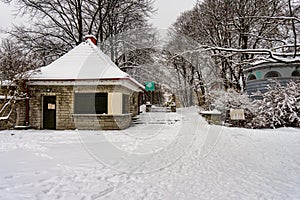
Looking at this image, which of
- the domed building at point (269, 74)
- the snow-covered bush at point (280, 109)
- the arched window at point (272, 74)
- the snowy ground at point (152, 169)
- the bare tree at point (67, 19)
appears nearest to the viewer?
the snowy ground at point (152, 169)

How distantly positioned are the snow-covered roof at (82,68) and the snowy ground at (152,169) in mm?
3741

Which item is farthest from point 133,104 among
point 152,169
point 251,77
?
point 152,169

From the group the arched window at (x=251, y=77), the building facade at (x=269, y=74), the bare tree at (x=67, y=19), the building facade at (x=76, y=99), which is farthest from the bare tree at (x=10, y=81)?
the arched window at (x=251, y=77)

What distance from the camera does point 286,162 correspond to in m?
5.50

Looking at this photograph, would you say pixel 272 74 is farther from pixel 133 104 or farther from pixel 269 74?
pixel 133 104

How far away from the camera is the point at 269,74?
1340 centimetres

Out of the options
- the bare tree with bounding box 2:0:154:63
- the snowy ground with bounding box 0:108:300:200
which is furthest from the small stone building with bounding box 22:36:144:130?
the bare tree with bounding box 2:0:154:63

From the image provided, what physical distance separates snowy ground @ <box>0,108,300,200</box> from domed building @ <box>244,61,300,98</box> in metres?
5.29

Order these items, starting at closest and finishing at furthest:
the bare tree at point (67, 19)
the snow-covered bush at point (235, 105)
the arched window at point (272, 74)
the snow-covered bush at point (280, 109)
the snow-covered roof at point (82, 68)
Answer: the snow-covered bush at point (280, 109) → the snow-covered roof at point (82, 68) → the snow-covered bush at point (235, 105) → the arched window at point (272, 74) → the bare tree at point (67, 19)

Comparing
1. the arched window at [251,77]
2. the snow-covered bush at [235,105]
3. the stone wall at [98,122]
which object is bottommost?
the stone wall at [98,122]

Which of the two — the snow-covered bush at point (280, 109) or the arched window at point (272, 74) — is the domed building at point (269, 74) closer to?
the arched window at point (272, 74)

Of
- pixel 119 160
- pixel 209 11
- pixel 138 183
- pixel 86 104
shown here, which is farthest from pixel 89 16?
pixel 138 183

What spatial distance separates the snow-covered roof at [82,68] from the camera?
34.9 feet

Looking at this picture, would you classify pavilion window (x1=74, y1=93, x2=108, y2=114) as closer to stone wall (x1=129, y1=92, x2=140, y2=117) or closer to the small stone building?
the small stone building
